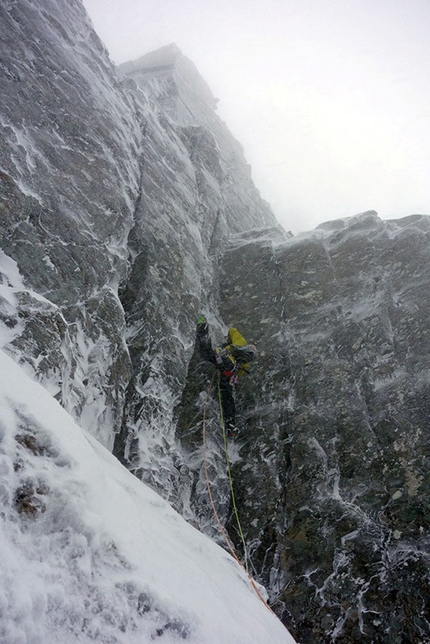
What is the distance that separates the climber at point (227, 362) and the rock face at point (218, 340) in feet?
1.41

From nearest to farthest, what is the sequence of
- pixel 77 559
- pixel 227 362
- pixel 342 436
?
1. pixel 77 559
2. pixel 342 436
3. pixel 227 362

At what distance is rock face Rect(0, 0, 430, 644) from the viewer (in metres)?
7.36

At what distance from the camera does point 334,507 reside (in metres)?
8.33

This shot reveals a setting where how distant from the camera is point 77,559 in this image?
120 inches

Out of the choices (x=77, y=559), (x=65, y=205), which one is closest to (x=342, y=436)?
(x=77, y=559)

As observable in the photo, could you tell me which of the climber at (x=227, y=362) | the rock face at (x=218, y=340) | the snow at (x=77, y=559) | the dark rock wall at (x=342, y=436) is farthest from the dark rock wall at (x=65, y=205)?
the dark rock wall at (x=342, y=436)

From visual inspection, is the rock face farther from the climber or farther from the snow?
the snow

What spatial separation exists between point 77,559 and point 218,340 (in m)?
9.98

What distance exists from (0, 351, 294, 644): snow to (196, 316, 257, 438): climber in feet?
21.1

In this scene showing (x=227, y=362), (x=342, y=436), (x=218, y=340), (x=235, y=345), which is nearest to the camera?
(x=342, y=436)

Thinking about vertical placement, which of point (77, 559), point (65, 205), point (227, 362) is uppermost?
point (65, 205)

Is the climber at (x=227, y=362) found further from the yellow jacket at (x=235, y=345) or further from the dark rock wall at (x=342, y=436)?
the dark rock wall at (x=342, y=436)

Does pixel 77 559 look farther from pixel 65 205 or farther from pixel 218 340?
pixel 218 340

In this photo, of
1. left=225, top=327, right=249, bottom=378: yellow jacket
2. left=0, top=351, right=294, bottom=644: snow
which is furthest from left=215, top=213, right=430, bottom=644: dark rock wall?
left=0, top=351, right=294, bottom=644: snow
